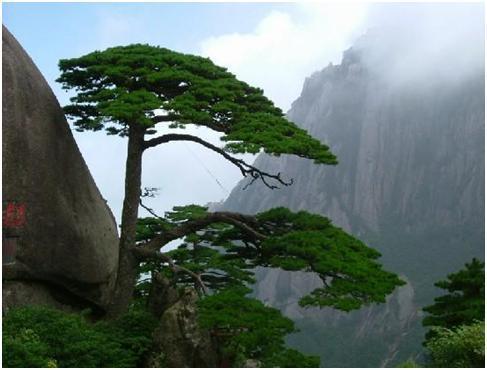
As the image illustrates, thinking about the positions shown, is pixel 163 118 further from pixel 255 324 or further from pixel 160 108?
pixel 255 324

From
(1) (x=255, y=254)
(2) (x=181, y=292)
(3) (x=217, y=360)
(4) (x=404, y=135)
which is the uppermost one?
(4) (x=404, y=135)

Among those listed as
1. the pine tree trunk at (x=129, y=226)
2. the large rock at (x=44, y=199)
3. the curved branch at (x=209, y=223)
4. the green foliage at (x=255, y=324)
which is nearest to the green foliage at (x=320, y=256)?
the curved branch at (x=209, y=223)

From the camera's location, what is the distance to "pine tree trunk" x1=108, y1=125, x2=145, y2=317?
12.4 metres

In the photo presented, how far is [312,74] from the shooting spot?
115 m

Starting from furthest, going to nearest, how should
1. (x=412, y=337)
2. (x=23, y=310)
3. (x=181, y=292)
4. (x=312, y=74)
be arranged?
(x=312, y=74)
(x=412, y=337)
(x=181, y=292)
(x=23, y=310)

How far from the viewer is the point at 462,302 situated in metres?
11.8

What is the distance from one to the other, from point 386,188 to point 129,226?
3416 inches

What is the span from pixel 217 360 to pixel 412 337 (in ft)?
198

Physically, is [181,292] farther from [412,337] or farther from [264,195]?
[264,195]

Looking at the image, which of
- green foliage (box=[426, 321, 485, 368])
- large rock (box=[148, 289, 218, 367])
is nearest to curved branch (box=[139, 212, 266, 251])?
large rock (box=[148, 289, 218, 367])

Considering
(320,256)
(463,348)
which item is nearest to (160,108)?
(320,256)

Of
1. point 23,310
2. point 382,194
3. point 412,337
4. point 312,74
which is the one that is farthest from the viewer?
point 312,74

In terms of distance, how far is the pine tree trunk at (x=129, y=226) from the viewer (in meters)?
12.4

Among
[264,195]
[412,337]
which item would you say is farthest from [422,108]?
[412,337]
